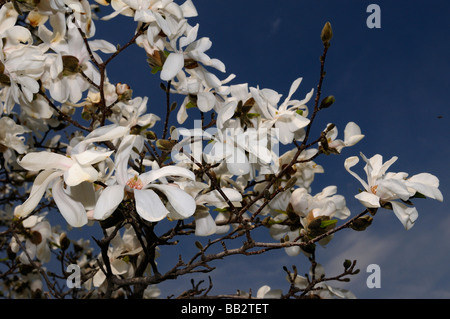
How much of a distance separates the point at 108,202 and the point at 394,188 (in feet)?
3.25

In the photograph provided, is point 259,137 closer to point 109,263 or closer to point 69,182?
point 69,182

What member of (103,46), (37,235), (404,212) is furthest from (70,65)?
(404,212)

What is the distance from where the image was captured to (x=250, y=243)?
1.72m

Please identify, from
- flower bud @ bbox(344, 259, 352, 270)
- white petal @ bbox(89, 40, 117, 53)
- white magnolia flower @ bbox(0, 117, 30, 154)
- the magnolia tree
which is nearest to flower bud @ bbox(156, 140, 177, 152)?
the magnolia tree

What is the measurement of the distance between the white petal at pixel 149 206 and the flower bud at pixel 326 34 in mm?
833

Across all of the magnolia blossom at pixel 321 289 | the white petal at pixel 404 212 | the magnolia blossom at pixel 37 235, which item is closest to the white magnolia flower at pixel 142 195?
the white petal at pixel 404 212

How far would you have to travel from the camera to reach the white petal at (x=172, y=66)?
1553 mm

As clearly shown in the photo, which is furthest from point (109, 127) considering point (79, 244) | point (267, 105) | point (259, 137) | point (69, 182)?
point (79, 244)

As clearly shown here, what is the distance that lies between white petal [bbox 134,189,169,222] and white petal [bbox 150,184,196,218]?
4 cm

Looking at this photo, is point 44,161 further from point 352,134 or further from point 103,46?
point 352,134

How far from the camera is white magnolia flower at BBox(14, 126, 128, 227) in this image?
105cm

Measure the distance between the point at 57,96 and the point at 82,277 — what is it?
1.09m

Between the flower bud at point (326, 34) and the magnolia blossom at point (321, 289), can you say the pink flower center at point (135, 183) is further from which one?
the magnolia blossom at point (321, 289)

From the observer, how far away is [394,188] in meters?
1.47
